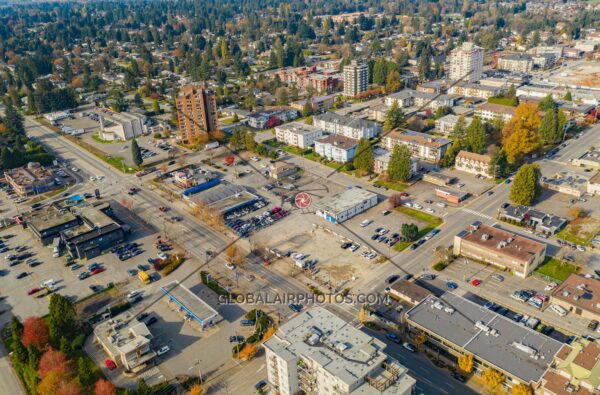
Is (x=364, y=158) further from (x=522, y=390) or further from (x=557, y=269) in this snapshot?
(x=522, y=390)

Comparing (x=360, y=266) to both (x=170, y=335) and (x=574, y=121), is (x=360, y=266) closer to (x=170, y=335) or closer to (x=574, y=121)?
(x=170, y=335)

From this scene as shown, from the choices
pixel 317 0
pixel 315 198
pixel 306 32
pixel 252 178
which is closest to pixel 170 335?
pixel 315 198

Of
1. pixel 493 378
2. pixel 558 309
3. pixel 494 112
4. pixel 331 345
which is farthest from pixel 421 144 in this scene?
pixel 331 345

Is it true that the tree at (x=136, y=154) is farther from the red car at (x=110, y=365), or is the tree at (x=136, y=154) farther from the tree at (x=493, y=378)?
the tree at (x=493, y=378)

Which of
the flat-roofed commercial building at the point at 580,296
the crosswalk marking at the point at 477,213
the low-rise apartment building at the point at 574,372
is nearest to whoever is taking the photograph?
the low-rise apartment building at the point at 574,372

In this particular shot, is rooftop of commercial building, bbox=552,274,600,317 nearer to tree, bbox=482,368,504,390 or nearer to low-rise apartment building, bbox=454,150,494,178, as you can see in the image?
tree, bbox=482,368,504,390

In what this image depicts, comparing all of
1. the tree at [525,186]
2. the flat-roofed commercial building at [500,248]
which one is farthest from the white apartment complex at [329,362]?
the tree at [525,186]
